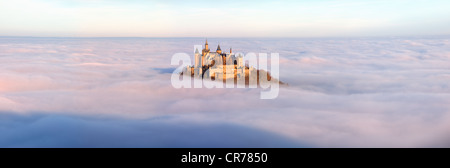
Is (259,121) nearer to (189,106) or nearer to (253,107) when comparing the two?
(253,107)

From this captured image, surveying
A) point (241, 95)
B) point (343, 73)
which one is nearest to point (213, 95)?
point (241, 95)

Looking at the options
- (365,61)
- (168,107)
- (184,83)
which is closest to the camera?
(168,107)

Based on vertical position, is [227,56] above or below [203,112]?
above

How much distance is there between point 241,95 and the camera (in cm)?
3319

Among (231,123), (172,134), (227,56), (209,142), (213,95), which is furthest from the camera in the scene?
(227,56)

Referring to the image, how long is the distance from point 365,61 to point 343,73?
93.9 feet

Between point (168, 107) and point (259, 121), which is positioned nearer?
point (259, 121)

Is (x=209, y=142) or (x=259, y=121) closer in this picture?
(x=209, y=142)

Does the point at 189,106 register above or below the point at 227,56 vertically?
below

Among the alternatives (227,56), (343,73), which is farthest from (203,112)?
(343,73)

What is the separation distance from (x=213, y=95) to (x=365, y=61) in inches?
3317

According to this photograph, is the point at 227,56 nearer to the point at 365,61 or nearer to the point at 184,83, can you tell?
the point at 184,83

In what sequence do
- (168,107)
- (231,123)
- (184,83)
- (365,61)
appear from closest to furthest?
1. (231,123)
2. (168,107)
3. (184,83)
4. (365,61)

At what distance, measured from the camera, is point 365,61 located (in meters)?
100
